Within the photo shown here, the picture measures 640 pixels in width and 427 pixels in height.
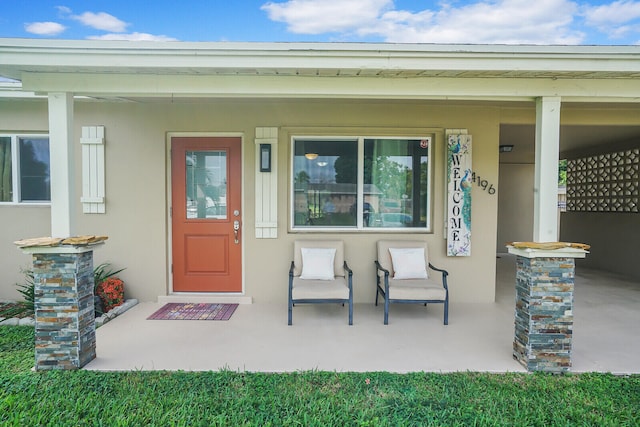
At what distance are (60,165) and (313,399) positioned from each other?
2.85 meters

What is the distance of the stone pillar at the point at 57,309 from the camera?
298 centimetres

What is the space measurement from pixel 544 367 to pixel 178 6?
11582mm

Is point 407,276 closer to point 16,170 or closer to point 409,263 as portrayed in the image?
point 409,263

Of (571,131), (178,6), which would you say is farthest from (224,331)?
(178,6)

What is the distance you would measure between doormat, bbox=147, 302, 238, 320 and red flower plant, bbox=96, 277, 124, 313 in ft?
1.81

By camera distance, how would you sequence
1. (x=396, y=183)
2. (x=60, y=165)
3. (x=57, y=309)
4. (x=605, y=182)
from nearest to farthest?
(x=57, y=309) < (x=60, y=165) < (x=396, y=183) < (x=605, y=182)

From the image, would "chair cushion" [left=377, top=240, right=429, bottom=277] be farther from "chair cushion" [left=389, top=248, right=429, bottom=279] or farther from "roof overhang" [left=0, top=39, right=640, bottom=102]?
"roof overhang" [left=0, top=39, right=640, bottom=102]

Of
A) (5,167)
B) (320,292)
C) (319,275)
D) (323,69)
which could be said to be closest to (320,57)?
(323,69)

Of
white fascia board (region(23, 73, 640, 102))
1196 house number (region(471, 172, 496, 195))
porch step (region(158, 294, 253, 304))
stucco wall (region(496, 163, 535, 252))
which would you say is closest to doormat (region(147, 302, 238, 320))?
porch step (region(158, 294, 253, 304))

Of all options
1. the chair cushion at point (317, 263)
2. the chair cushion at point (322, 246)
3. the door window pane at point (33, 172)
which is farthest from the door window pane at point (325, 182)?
the door window pane at point (33, 172)

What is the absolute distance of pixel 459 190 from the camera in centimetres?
486

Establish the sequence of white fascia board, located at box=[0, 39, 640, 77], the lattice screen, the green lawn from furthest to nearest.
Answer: the lattice screen
white fascia board, located at box=[0, 39, 640, 77]
the green lawn

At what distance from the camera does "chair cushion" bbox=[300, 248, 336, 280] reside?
4.49 meters

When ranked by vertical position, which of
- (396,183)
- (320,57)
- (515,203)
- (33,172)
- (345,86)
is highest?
(320,57)
